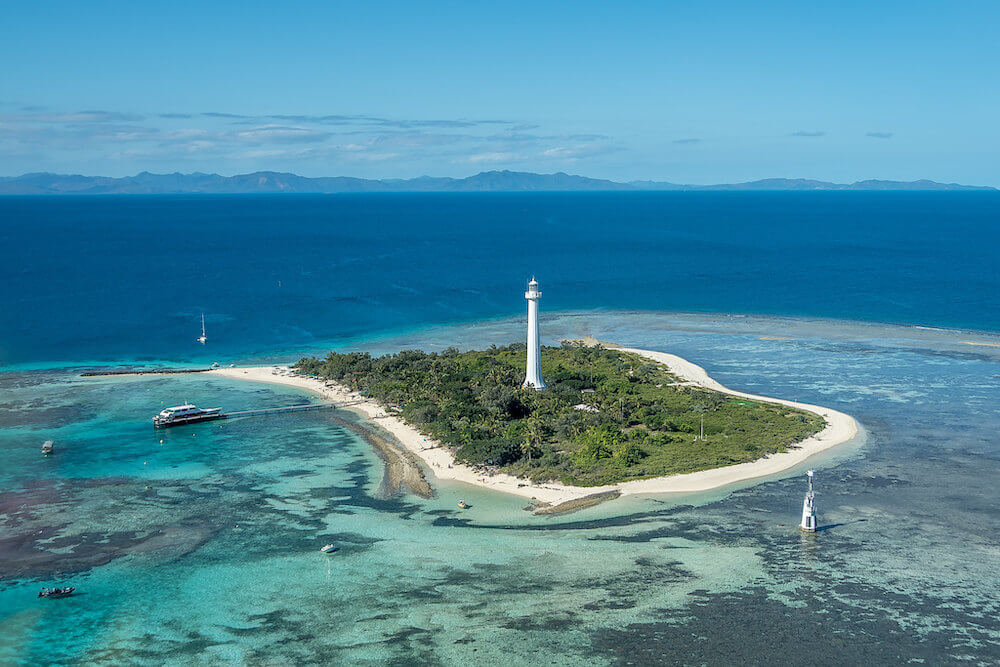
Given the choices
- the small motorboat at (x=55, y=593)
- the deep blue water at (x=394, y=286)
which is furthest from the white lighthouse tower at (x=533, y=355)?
the small motorboat at (x=55, y=593)

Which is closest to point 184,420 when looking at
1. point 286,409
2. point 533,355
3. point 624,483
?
point 286,409

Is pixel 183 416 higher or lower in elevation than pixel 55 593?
higher

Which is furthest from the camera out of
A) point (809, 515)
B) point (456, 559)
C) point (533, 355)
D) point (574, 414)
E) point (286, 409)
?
point (533, 355)

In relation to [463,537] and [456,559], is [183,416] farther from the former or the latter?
[456,559]

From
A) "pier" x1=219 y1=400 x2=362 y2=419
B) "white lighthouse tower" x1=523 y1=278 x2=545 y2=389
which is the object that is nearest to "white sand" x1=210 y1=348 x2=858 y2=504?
"pier" x1=219 y1=400 x2=362 y2=419

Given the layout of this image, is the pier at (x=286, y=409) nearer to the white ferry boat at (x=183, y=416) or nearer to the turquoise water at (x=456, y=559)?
the white ferry boat at (x=183, y=416)

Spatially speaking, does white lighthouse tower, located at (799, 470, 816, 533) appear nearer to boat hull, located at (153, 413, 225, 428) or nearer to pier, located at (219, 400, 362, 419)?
pier, located at (219, 400, 362, 419)
